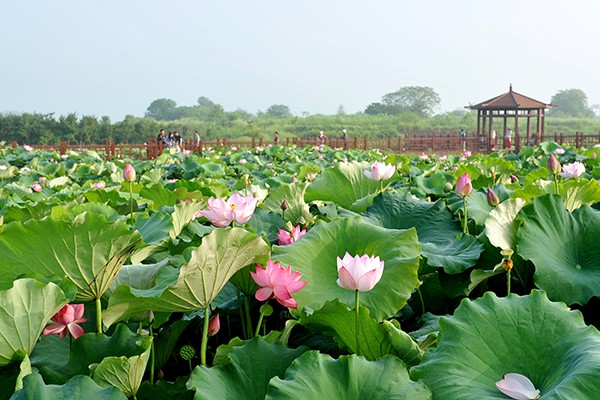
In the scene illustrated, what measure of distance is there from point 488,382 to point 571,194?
0.99 meters

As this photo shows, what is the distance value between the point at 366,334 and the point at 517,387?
195mm

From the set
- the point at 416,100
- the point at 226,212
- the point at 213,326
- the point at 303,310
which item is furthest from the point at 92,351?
the point at 416,100

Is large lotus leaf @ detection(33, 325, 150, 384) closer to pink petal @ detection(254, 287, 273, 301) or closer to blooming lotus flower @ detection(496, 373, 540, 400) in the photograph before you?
pink petal @ detection(254, 287, 273, 301)

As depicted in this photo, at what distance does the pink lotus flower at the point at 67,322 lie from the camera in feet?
2.58

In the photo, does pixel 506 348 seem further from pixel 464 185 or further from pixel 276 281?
pixel 464 185

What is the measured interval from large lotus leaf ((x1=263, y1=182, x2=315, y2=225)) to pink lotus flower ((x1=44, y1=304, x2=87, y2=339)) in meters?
0.84

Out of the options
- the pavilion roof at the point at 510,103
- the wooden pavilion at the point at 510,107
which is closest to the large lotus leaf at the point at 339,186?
the wooden pavilion at the point at 510,107

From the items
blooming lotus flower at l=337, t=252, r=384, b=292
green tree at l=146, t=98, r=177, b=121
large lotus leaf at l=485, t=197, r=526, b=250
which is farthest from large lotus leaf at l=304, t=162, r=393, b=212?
green tree at l=146, t=98, r=177, b=121

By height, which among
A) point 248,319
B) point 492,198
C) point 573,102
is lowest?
point 248,319

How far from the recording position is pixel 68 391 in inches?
23.2

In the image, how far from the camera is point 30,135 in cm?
3134

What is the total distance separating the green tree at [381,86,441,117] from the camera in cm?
7135

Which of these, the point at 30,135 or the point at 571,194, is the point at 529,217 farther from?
the point at 30,135

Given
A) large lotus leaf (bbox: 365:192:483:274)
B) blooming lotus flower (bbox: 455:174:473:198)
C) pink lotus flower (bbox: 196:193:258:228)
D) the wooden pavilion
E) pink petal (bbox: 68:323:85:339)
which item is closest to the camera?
pink petal (bbox: 68:323:85:339)
